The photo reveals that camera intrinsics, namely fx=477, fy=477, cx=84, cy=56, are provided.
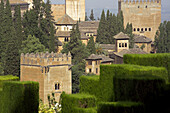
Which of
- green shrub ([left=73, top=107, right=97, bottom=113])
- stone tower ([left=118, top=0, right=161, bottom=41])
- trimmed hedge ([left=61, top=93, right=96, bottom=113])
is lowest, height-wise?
green shrub ([left=73, top=107, right=97, bottom=113])

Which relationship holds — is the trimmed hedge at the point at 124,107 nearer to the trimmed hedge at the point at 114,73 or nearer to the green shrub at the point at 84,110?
the trimmed hedge at the point at 114,73

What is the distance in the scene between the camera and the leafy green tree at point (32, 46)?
6097cm

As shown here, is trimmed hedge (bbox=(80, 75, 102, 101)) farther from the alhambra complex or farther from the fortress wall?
the fortress wall

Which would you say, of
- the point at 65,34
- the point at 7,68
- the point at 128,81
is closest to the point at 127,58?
the point at 128,81

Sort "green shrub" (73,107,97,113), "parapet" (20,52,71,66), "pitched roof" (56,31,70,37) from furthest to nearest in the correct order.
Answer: "pitched roof" (56,31,70,37), "parapet" (20,52,71,66), "green shrub" (73,107,97,113)

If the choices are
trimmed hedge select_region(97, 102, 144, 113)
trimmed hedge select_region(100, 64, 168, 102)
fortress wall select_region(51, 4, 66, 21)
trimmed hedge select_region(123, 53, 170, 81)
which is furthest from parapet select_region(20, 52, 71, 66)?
fortress wall select_region(51, 4, 66, 21)

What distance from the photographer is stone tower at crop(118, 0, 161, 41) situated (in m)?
111

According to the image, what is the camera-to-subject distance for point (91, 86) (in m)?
16.8

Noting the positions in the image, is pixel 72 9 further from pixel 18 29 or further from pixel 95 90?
pixel 95 90

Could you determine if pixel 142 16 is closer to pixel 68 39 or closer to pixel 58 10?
pixel 58 10

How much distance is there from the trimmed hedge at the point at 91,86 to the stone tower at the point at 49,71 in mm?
30183

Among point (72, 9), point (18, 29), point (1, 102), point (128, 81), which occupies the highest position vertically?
point (72, 9)

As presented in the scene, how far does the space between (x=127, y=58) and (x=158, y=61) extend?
4.00ft

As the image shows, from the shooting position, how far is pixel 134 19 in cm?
11156
